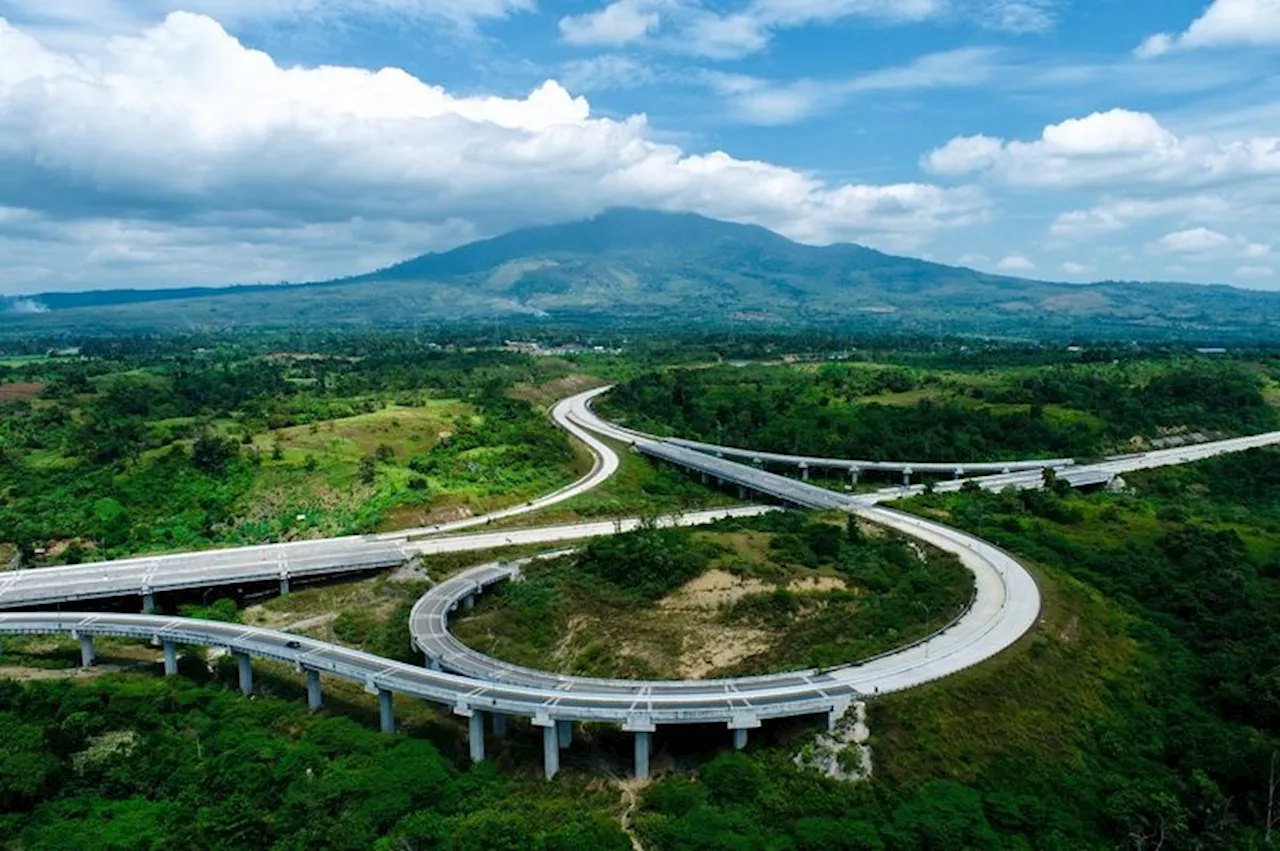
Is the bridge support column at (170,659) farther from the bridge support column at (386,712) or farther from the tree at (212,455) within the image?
the tree at (212,455)

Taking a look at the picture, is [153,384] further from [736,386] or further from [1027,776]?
[1027,776]

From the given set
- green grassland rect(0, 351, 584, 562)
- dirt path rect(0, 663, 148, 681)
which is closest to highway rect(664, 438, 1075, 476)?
green grassland rect(0, 351, 584, 562)

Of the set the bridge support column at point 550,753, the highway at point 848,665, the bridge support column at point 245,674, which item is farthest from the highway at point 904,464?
the bridge support column at point 245,674

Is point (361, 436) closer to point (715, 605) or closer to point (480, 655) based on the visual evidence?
point (480, 655)

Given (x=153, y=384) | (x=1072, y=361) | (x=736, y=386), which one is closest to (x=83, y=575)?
(x=153, y=384)

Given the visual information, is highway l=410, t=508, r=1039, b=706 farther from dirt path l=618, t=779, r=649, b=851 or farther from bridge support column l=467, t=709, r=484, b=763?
dirt path l=618, t=779, r=649, b=851

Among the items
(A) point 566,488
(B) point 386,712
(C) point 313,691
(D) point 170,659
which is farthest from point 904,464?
(D) point 170,659
